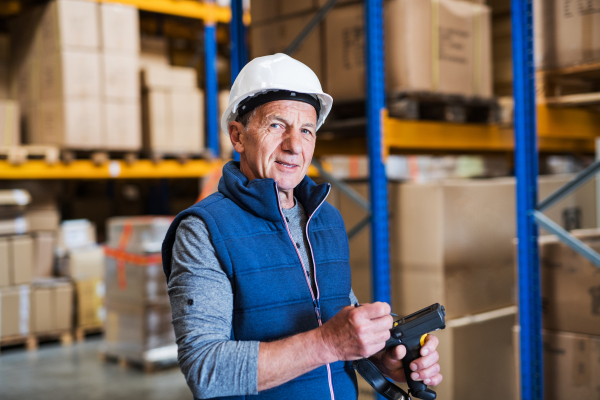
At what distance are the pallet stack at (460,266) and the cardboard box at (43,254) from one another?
14.3ft

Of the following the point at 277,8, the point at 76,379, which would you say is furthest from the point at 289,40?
the point at 76,379

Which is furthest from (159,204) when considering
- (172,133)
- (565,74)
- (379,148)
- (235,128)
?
(235,128)

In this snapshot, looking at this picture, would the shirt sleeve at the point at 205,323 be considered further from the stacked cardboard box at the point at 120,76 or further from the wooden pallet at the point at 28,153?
the stacked cardboard box at the point at 120,76

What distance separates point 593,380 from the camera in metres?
2.75

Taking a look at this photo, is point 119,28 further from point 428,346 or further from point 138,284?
point 428,346

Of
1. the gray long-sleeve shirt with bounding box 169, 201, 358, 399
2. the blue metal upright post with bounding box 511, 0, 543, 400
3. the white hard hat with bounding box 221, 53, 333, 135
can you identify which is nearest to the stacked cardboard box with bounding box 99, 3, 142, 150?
the blue metal upright post with bounding box 511, 0, 543, 400

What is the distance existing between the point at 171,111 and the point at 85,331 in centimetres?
289

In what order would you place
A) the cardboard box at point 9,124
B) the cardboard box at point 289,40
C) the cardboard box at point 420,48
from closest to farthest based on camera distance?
the cardboard box at point 420,48 → the cardboard box at point 289,40 → the cardboard box at point 9,124

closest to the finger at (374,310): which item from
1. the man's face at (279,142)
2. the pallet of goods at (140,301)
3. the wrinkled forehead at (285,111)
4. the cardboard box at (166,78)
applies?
the man's face at (279,142)

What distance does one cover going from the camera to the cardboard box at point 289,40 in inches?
153

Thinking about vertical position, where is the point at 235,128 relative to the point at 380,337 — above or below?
above

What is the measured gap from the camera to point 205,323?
1330 mm

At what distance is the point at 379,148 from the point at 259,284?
199 centimetres

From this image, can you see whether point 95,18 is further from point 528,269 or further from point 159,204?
point 528,269
